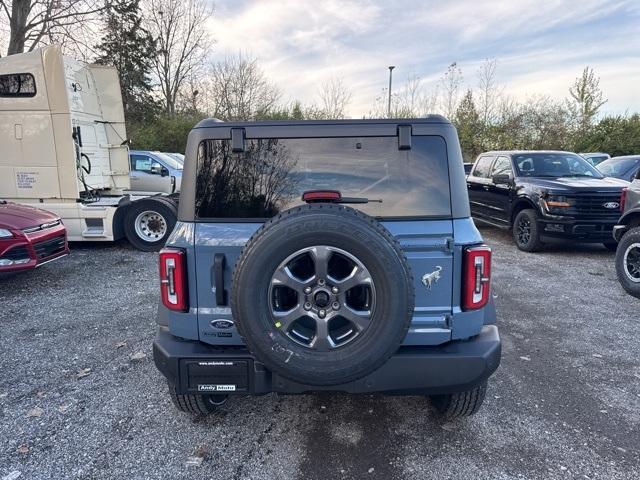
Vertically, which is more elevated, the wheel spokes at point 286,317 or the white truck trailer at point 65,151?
the white truck trailer at point 65,151

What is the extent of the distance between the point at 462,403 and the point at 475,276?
3.10ft

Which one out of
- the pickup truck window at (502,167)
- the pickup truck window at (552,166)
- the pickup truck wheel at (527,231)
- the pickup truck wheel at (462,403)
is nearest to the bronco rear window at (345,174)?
the pickup truck wheel at (462,403)

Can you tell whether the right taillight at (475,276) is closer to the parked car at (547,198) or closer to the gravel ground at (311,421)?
the gravel ground at (311,421)

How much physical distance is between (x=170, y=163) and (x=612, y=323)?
10.8m

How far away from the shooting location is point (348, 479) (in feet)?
7.58

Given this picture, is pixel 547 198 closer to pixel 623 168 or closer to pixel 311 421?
pixel 623 168

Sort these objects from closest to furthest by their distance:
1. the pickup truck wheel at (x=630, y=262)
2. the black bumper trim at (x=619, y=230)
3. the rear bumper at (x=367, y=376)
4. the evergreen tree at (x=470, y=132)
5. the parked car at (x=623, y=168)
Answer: the rear bumper at (x=367, y=376) → the pickup truck wheel at (x=630, y=262) → the black bumper trim at (x=619, y=230) → the parked car at (x=623, y=168) → the evergreen tree at (x=470, y=132)

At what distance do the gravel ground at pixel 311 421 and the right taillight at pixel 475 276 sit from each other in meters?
0.99

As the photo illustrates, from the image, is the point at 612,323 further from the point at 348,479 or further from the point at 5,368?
the point at 5,368

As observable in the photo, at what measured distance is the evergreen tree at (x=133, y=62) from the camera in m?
26.5

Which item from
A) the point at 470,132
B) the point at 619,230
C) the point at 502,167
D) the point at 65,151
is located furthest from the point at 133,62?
the point at 619,230

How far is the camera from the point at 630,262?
557 cm

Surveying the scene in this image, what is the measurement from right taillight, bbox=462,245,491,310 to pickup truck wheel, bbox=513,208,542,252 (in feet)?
20.0

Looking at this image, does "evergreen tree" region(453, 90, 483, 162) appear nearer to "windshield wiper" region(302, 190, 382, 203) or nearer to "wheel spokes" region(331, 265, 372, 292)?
"windshield wiper" region(302, 190, 382, 203)
